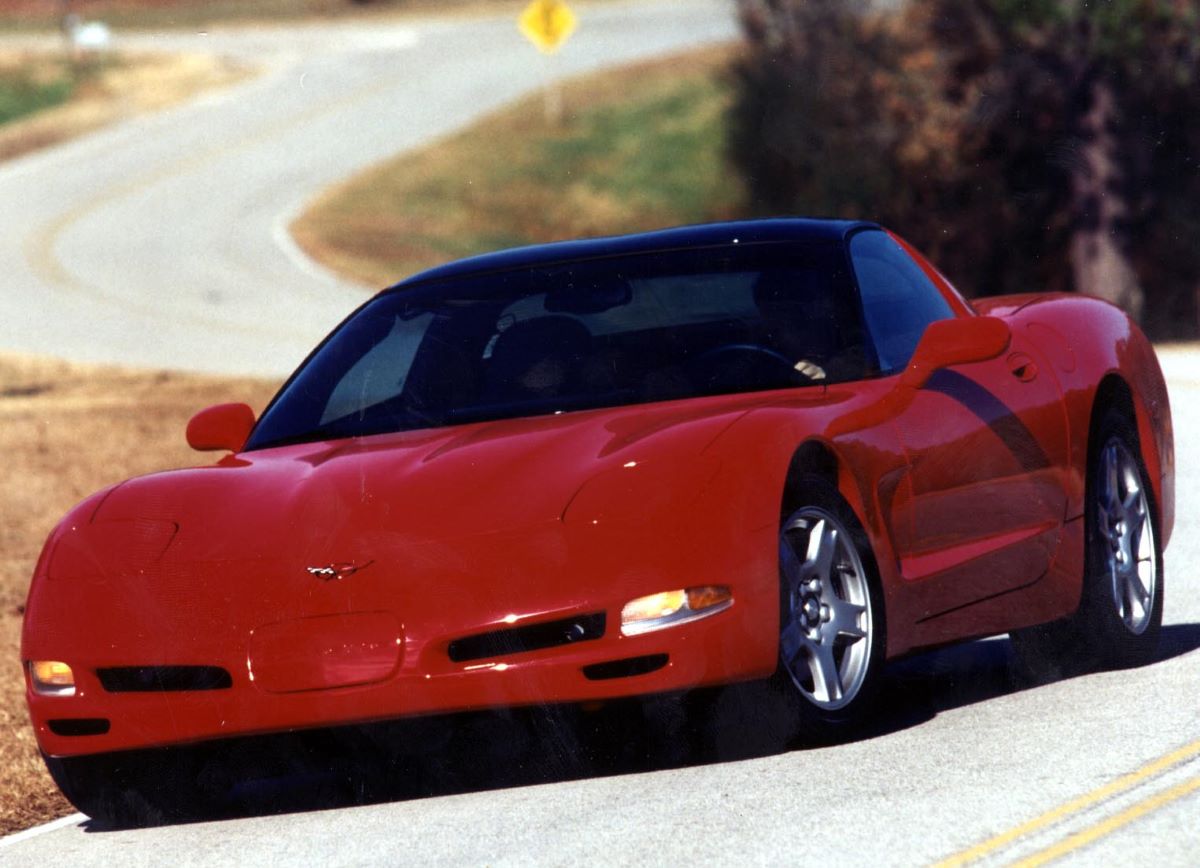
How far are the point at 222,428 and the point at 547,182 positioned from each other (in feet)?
128

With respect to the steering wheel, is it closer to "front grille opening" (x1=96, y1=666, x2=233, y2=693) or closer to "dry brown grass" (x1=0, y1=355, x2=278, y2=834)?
"front grille opening" (x1=96, y1=666, x2=233, y2=693)

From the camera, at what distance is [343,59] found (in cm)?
6097

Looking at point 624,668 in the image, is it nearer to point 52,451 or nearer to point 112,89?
point 52,451

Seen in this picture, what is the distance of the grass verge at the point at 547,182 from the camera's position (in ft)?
132

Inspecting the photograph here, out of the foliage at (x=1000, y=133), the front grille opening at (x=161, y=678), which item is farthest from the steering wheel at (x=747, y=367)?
the foliage at (x=1000, y=133)

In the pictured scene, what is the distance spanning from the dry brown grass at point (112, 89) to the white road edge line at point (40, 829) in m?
45.7

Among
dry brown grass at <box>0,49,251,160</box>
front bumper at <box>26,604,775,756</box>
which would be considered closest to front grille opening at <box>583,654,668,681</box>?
front bumper at <box>26,604,775,756</box>

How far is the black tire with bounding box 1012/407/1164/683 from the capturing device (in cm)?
799

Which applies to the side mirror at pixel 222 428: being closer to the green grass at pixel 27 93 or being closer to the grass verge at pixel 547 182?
the grass verge at pixel 547 182

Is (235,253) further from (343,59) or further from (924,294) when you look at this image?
(924,294)

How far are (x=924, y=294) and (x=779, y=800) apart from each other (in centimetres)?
262

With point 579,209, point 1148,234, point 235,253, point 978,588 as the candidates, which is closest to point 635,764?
point 978,588

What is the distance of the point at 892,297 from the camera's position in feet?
26.2

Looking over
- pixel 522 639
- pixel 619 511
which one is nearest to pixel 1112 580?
pixel 619 511
